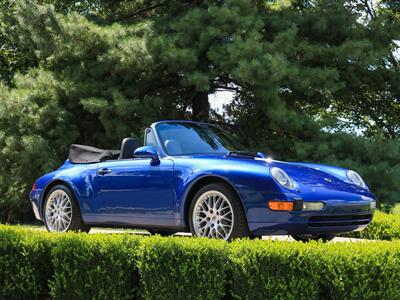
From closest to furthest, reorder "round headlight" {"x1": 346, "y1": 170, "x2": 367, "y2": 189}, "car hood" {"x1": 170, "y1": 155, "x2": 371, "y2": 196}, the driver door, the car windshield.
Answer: "car hood" {"x1": 170, "y1": 155, "x2": 371, "y2": 196}
the driver door
"round headlight" {"x1": 346, "y1": 170, "x2": 367, "y2": 189}
the car windshield

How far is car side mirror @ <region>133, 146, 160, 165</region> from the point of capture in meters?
7.42

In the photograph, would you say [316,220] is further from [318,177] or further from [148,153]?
[148,153]

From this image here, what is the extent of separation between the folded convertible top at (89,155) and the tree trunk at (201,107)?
7.82m

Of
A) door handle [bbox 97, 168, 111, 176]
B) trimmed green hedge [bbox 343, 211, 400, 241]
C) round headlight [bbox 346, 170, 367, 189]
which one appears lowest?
trimmed green hedge [bbox 343, 211, 400, 241]

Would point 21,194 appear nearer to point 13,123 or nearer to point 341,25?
point 13,123

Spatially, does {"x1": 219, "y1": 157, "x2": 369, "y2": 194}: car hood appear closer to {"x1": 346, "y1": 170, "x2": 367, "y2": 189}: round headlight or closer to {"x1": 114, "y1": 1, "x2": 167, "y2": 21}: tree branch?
{"x1": 346, "y1": 170, "x2": 367, "y2": 189}: round headlight

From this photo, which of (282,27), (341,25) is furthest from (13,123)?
(341,25)

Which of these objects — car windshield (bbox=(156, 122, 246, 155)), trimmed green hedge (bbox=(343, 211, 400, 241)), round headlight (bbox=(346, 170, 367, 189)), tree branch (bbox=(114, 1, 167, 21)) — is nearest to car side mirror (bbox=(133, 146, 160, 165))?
car windshield (bbox=(156, 122, 246, 155))

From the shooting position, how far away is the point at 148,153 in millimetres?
7422

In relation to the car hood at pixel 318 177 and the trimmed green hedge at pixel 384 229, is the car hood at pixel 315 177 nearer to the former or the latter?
the car hood at pixel 318 177

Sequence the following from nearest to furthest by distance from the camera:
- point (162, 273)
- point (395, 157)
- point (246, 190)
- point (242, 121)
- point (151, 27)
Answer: point (162, 273)
point (246, 190)
point (395, 157)
point (151, 27)
point (242, 121)

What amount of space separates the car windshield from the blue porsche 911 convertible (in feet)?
0.04

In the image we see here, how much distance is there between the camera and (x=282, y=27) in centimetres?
1559

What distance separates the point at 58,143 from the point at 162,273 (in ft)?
36.7
